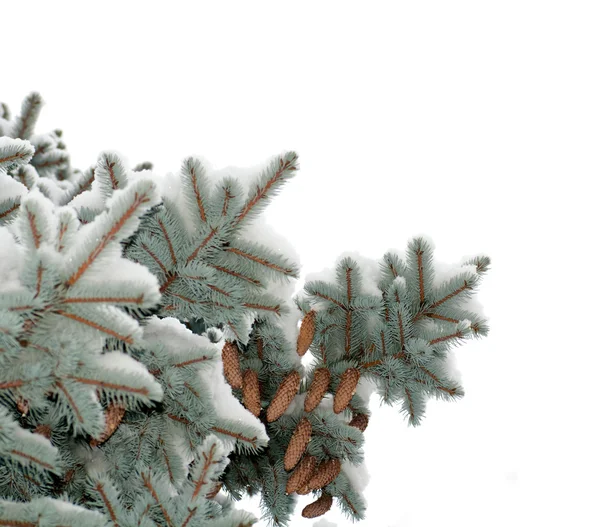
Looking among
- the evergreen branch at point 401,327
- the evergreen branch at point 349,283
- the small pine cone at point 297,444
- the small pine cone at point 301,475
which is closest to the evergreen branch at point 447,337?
the evergreen branch at point 401,327

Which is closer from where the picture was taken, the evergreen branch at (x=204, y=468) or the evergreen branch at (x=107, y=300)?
the evergreen branch at (x=107, y=300)

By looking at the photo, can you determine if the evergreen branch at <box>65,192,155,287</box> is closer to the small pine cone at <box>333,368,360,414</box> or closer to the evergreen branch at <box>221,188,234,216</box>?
the evergreen branch at <box>221,188,234,216</box>

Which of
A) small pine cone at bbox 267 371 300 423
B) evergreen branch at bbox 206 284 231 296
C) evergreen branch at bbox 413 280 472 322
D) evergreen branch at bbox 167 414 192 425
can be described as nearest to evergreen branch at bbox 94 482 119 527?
evergreen branch at bbox 167 414 192 425

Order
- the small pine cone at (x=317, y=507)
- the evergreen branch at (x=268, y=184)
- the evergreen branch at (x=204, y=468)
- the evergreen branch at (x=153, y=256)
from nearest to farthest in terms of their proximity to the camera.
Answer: the evergreen branch at (x=204, y=468) < the evergreen branch at (x=268, y=184) < the evergreen branch at (x=153, y=256) < the small pine cone at (x=317, y=507)

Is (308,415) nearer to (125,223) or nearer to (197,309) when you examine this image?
(197,309)

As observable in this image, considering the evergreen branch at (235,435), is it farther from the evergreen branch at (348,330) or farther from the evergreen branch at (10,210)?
the evergreen branch at (10,210)

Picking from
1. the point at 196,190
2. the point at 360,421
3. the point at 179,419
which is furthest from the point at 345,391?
the point at 196,190

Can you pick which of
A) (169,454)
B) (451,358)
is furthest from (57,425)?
(451,358)

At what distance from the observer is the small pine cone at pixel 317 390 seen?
6.86 feet

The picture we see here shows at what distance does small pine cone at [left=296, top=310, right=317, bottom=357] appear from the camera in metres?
2.09

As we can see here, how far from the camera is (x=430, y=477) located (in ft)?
43.3

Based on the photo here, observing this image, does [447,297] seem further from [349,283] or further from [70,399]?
[70,399]

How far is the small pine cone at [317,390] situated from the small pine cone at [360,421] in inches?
9.1

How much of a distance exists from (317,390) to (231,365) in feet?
1.26
